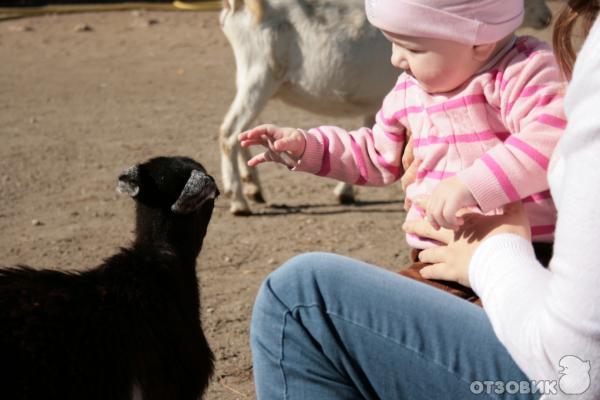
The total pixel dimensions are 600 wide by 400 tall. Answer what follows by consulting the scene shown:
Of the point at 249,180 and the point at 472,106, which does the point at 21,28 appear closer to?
the point at 249,180

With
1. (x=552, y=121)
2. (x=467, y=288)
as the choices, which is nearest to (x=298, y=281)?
(x=467, y=288)

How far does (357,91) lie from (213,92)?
10.1 ft

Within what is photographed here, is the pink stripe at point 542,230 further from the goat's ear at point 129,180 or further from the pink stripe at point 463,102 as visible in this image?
the goat's ear at point 129,180

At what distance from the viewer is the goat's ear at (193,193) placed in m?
3.26

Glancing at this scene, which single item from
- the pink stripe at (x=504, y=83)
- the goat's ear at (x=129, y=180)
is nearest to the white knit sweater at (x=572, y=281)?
the pink stripe at (x=504, y=83)

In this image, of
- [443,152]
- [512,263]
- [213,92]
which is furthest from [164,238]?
[213,92]

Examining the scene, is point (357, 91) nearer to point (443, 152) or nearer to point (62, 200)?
point (62, 200)

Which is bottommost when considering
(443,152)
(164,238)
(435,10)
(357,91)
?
(357,91)

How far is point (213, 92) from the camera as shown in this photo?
29.5 ft

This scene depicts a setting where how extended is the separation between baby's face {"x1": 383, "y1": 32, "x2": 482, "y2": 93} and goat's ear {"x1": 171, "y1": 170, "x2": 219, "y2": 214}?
0.91 metres

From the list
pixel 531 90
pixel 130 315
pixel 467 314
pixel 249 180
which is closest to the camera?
pixel 467 314

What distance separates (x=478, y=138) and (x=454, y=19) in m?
0.31

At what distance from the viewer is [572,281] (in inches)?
63.0

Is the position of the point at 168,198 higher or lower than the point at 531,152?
lower
